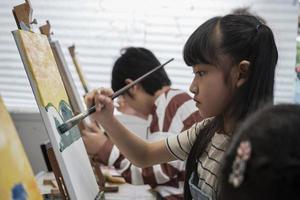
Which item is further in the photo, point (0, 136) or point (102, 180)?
point (102, 180)

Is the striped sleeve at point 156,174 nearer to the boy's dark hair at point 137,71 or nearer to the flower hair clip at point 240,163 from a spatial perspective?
the boy's dark hair at point 137,71

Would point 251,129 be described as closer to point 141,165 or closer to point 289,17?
point 141,165

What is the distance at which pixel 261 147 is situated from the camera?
52 cm

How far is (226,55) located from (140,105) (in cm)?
94

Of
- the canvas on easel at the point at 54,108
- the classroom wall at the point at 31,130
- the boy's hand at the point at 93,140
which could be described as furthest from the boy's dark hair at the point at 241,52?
the classroom wall at the point at 31,130

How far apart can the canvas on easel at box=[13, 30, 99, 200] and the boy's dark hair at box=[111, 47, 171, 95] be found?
2.19 feet

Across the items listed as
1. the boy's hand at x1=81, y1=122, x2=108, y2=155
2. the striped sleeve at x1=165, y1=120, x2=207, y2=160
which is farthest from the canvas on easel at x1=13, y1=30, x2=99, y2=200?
the boy's hand at x1=81, y1=122, x2=108, y2=155

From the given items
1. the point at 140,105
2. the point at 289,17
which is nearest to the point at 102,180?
the point at 140,105

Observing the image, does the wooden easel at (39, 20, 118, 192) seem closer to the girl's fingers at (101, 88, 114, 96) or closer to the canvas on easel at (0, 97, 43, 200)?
the girl's fingers at (101, 88, 114, 96)

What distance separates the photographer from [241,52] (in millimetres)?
957

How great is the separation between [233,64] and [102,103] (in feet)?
1.26

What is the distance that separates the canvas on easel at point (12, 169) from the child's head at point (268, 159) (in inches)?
14.6

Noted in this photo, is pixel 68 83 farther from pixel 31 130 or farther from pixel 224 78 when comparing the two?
pixel 31 130

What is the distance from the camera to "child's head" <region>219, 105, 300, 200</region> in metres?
0.50
